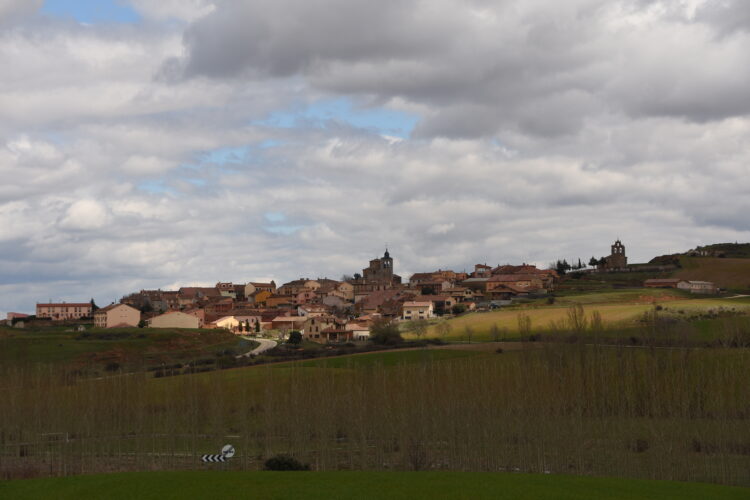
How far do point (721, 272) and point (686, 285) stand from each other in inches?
355

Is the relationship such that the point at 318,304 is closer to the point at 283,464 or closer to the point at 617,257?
the point at 617,257

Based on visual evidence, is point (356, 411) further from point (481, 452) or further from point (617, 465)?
point (617, 465)

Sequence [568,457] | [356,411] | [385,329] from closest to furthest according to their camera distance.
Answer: [568,457] < [356,411] < [385,329]

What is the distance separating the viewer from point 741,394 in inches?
1470

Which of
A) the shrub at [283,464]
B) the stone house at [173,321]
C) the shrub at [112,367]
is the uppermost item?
the stone house at [173,321]

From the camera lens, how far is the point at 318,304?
509 feet

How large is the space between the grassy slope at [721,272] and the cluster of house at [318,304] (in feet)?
73.8

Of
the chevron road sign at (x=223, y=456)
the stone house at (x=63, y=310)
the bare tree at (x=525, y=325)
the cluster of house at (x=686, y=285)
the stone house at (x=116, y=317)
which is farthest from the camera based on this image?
the stone house at (x=63, y=310)

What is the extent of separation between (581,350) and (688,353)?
598 cm

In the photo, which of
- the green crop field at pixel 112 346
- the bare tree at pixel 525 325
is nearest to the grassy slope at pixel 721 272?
the bare tree at pixel 525 325

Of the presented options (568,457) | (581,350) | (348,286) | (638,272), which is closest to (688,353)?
(581,350)

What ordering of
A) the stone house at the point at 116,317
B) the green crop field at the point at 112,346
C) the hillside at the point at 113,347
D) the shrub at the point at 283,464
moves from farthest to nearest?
1. the stone house at the point at 116,317
2. the green crop field at the point at 112,346
3. the hillside at the point at 113,347
4. the shrub at the point at 283,464

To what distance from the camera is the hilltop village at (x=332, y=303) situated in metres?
115

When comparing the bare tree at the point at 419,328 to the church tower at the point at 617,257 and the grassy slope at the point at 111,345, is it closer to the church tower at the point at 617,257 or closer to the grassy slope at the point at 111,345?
the grassy slope at the point at 111,345
